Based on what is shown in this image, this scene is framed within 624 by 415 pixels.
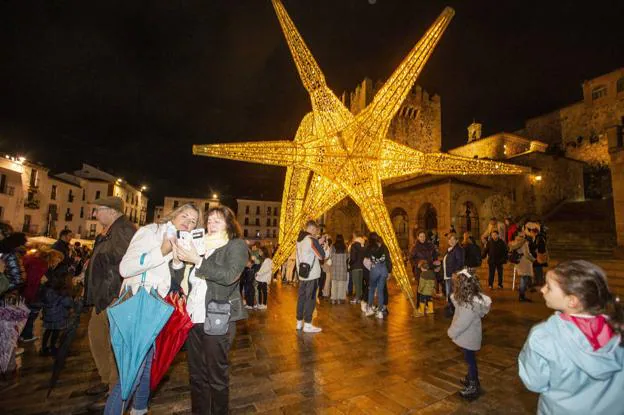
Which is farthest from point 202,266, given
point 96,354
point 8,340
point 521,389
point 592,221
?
point 592,221

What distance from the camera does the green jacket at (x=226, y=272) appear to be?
2.30m

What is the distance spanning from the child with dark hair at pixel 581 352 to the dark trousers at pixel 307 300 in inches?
158

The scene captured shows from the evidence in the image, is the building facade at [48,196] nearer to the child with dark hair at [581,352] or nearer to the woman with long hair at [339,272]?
the woman with long hair at [339,272]

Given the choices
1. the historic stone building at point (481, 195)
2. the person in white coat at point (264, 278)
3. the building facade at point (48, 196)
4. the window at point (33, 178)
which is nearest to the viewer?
the person in white coat at point (264, 278)

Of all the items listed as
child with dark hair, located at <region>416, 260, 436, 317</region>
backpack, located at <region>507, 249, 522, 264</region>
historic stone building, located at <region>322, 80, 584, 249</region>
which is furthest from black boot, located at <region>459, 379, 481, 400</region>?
historic stone building, located at <region>322, 80, 584, 249</region>

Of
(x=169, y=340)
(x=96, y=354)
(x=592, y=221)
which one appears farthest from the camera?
(x=592, y=221)

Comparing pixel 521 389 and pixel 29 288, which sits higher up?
pixel 29 288

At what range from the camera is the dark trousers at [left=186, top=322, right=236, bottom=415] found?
2.33 meters

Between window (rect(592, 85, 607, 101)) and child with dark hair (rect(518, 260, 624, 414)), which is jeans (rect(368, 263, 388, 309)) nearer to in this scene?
child with dark hair (rect(518, 260, 624, 414))

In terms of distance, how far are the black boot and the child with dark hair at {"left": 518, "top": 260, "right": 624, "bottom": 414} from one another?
5.54 ft

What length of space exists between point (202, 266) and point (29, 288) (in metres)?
4.59

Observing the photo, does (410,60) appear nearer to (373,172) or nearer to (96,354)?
(373,172)

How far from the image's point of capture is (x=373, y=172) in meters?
7.37

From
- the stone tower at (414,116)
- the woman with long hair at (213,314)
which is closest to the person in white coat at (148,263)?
the woman with long hair at (213,314)
